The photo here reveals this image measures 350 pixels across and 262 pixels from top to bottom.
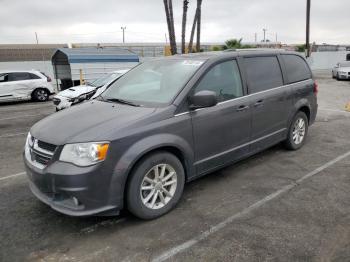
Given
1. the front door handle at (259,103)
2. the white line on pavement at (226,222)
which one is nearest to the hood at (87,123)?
the white line on pavement at (226,222)

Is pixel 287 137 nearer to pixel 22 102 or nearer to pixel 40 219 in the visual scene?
pixel 40 219

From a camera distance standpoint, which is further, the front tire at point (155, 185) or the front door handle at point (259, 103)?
the front door handle at point (259, 103)

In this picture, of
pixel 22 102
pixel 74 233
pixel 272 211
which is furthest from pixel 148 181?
pixel 22 102

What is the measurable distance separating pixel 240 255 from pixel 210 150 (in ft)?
4.74

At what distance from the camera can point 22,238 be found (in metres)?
3.35

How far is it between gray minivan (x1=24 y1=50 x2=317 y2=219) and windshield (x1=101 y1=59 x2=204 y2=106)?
0.7 inches

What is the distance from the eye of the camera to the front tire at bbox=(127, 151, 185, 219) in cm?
341

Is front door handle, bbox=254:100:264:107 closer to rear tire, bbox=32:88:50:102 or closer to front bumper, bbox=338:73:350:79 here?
rear tire, bbox=32:88:50:102

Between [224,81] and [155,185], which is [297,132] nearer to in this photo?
[224,81]

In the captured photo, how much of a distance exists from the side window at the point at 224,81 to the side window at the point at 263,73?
253 millimetres

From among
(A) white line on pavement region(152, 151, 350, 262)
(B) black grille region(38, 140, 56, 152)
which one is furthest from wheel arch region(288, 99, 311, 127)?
(B) black grille region(38, 140, 56, 152)

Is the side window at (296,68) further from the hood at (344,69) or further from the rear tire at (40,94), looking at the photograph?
the hood at (344,69)

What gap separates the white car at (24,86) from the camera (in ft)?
47.6

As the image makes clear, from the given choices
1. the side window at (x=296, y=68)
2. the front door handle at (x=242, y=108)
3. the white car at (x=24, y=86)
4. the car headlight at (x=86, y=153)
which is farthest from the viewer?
the white car at (x=24, y=86)
